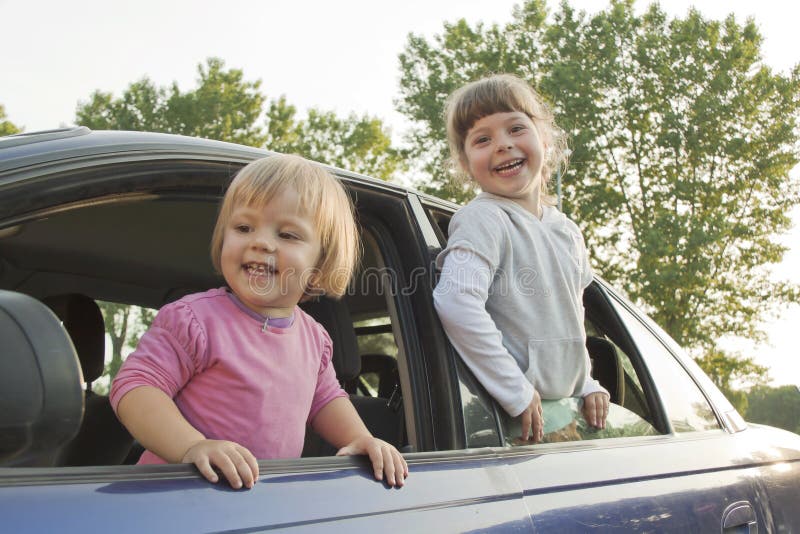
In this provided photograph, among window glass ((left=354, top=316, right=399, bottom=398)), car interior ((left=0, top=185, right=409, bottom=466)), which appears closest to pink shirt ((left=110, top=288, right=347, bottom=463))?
car interior ((left=0, top=185, right=409, bottom=466))

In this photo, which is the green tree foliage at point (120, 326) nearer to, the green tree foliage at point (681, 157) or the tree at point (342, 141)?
the green tree foliage at point (681, 157)

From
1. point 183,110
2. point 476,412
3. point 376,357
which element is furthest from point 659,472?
point 183,110

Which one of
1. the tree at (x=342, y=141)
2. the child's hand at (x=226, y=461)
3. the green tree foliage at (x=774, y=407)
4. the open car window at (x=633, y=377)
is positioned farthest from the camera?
the tree at (x=342, y=141)

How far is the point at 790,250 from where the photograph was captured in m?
19.2

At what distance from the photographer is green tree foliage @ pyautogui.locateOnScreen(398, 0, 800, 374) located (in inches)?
733

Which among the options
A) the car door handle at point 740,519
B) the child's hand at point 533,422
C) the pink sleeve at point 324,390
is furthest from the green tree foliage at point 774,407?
the pink sleeve at point 324,390

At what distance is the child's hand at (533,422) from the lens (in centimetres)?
198

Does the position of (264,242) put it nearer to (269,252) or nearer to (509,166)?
(269,252)

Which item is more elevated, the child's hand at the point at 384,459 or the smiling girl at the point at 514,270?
the smiling girl at the point at 514,270

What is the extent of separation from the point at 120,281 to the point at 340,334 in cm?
120

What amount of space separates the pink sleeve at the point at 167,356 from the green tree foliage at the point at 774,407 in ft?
53.4

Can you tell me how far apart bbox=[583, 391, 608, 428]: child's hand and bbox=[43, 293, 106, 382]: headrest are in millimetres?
1622

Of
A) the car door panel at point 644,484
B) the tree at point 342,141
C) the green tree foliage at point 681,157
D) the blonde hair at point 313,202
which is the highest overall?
the tree at point 342,141

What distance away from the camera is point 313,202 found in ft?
5.69
